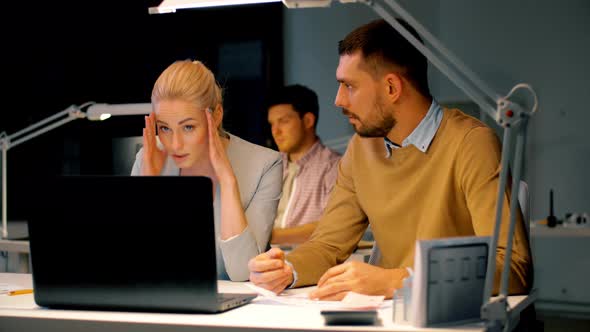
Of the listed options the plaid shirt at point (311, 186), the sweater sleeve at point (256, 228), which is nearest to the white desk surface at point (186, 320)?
the sweater sleeve at point (256, 228)

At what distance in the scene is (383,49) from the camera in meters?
1.99

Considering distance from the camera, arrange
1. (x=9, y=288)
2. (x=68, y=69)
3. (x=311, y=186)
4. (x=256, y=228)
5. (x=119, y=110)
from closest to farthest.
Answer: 1. (x=9, y=288)
2. (x=256, y=228)
3. (x=119, y=110)
4. (x=311, y=186)
5. (x=68, y=69)

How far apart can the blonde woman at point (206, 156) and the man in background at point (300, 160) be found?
1.72 metres

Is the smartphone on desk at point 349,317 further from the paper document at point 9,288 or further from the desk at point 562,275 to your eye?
the desk at point 562,275

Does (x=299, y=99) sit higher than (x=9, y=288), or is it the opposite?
(x=299, y=99)

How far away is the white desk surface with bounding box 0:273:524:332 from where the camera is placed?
1.37 metres

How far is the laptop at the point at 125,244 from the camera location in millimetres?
1421

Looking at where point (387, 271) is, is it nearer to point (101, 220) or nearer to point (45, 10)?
point (101, 220)

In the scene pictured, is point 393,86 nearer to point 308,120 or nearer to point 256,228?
point 256,228

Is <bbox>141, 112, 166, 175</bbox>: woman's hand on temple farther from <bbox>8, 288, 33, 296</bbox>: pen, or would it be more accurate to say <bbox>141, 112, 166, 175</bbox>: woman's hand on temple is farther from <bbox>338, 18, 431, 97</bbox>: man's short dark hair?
<bbox>338, 18, 431, 97</bbox>: man's short dark hair

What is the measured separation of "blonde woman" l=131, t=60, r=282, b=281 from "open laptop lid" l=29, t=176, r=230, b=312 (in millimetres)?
376

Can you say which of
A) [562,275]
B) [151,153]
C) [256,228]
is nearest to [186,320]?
[151,153]

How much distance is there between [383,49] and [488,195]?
0.48 metres

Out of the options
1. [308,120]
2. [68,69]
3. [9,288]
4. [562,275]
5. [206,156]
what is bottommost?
[562,275]
